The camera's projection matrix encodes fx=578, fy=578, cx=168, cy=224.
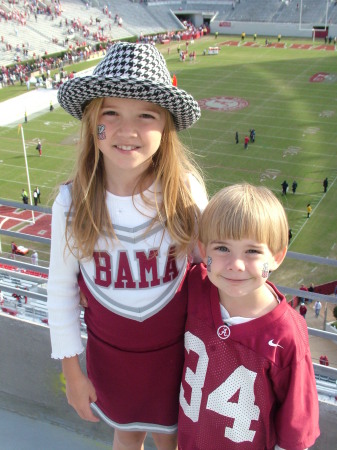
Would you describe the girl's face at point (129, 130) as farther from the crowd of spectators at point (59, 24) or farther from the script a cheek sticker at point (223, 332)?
the crowd of spectators at point (59, 24)

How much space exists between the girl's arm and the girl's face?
2.72 feet

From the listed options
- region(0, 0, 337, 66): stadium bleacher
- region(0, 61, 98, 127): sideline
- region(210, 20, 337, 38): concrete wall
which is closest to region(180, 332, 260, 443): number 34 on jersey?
region(0, 61, 98, 127): sideline

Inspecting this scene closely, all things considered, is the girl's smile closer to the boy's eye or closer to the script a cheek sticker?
the boy's eye

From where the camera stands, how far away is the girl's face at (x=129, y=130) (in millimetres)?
1978

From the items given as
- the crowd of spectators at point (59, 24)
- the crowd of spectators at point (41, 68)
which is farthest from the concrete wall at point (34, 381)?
the crowd of spectators at point (59, 24)

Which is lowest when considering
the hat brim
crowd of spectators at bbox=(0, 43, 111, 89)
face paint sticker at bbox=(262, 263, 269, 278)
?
crowd of spectators at bbox=(0, 43, 111, 89)

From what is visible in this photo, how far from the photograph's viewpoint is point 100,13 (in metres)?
47.4

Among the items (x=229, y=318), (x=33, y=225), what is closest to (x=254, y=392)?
(x=229, y=318)

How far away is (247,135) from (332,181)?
16.6 ft

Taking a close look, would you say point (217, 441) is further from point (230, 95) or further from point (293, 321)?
point (230, 95)

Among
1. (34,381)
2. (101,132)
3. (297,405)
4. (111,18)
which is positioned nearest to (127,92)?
(101,132)

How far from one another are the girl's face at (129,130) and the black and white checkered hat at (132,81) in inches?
2.0

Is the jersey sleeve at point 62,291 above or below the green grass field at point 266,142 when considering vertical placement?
above

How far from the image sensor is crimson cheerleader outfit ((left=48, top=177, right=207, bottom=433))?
2.12m
